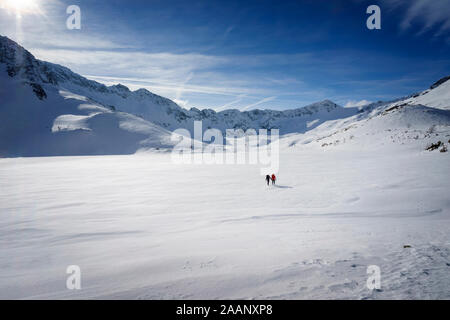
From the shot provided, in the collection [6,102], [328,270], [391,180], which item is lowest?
[328,270]

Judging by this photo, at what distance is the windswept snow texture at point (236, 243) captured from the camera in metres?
3.30

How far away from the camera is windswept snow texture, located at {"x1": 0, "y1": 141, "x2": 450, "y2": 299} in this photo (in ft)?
10.8

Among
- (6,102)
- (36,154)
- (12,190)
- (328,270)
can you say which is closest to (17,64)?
(6,102)

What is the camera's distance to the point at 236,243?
4871 mm

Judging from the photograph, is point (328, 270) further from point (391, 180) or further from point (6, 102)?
point (6, 102)

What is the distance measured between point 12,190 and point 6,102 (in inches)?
3791

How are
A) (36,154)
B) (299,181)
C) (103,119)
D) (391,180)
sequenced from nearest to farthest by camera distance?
1. (391,180)
2. (299,181)
3. (36,154)
4. (103,119)

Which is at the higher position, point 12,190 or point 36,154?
point 36,154

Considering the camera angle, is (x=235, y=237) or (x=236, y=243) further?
(x=235, y=237)

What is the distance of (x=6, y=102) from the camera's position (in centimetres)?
7556

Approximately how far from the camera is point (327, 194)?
355 inches

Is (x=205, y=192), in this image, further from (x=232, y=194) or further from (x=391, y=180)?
(x=391, y=180)

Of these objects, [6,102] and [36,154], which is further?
[6,102]

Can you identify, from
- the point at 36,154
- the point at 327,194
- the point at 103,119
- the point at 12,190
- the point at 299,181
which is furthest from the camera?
the point at 103,119
